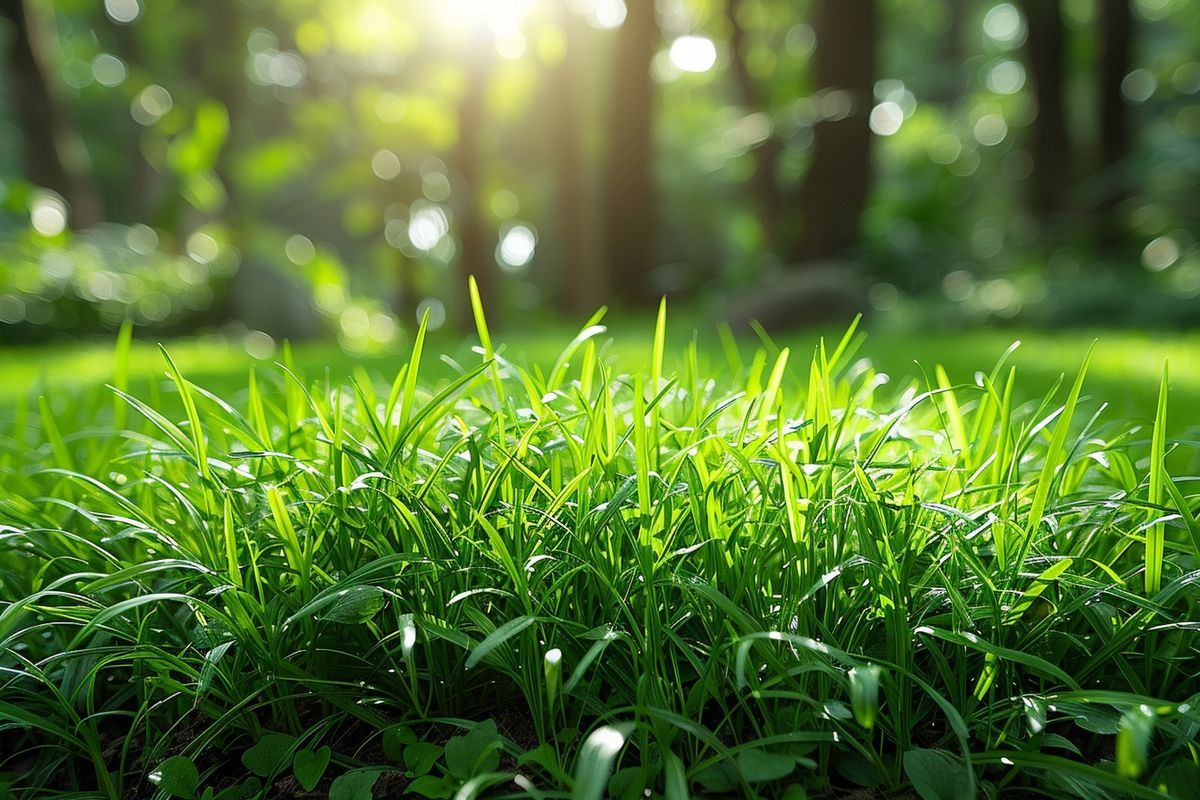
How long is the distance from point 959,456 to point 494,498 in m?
0.70

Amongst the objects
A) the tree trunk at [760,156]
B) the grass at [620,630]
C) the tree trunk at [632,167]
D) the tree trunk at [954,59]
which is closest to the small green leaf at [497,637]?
the grass at [620,630]

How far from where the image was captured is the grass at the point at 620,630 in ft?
3.40

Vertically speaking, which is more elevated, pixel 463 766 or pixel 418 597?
pixel 418 597

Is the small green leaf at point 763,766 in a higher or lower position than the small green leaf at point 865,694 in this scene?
lower

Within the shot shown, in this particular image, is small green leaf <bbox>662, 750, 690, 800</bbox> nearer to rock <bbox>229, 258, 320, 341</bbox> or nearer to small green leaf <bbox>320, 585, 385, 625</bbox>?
small green leaf <bbox>320, 585, 385, 625</bbox>

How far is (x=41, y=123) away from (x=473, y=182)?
408 centimetres

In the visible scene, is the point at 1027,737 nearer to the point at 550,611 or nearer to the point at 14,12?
the point at 550,611

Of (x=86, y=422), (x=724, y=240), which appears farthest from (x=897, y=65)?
(x=86, y=422)

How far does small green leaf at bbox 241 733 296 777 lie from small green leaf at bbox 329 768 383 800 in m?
0.08

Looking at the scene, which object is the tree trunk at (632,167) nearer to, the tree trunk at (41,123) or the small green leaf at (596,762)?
the tree trunk at (41,123)

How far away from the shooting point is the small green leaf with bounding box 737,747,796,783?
97 cm

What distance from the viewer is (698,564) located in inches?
47.0

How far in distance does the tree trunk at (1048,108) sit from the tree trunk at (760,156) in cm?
314

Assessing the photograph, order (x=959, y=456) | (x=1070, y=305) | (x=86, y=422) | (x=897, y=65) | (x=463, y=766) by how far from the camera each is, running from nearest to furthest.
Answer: (x=463, y=766) < (x=959, y=456) < (x=86, y=422) < (x=1070, y=305) < (x=897, y=65)
